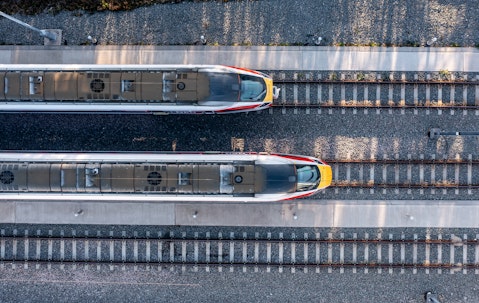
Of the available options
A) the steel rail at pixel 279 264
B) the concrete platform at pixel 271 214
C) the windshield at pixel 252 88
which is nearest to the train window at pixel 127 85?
the windshield at pixel 252 88

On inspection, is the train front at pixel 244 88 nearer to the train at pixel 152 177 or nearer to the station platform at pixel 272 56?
the train at pixel 152 177

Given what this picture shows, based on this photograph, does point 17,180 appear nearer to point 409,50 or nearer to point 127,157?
point 127,157

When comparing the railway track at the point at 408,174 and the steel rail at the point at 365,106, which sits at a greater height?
the steel rail at the point at 365,106

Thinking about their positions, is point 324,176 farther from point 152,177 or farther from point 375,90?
point 152,177

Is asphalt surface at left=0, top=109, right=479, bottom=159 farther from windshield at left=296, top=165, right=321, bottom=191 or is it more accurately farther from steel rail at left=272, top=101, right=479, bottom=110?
windshield at left=296, top=165, right=321, bottom=191

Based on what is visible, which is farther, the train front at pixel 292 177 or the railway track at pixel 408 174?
the railway track at pixel 408 174

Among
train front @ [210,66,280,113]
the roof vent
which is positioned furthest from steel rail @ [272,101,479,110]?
the roof vent

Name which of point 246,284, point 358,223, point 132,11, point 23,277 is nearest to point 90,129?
point 132,11

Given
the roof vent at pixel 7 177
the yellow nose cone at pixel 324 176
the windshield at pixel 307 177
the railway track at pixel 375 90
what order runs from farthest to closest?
the railway track at pixel 375 90 < the yellow nose cone at pixel 324 176 < the windshield at pixel 307 177 < the roof vent at pixel 7 177
